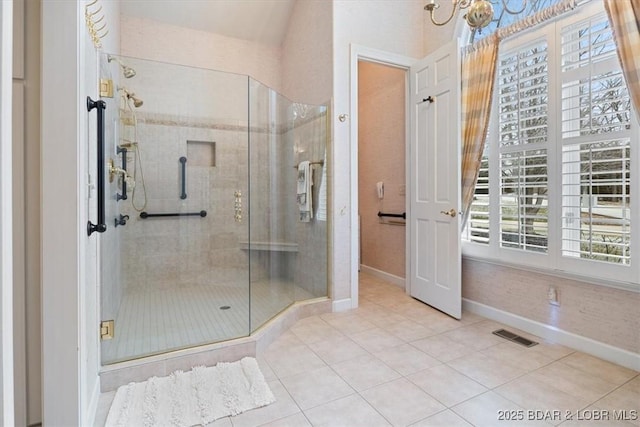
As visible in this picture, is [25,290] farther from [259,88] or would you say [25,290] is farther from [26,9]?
[259,88]

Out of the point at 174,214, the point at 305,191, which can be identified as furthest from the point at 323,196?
the point at 174,214

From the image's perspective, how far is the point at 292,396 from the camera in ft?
5.74

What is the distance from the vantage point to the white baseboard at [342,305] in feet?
9.99

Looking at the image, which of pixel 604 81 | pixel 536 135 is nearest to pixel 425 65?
pixel 536 135

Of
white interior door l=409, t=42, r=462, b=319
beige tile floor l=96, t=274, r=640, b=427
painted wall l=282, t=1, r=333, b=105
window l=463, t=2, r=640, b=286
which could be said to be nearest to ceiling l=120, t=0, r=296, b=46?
painted wall l=282, t=1, r=333, b=105

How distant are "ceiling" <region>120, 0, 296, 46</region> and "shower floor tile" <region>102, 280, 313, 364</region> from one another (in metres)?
3.04

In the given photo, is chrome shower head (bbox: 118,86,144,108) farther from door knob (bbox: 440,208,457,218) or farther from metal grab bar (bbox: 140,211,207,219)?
door knob (bbox: 440,208,457,218)

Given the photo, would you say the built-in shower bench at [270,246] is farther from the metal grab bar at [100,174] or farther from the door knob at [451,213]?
the metal grab bar at [100,174]

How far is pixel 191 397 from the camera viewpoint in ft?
5.64

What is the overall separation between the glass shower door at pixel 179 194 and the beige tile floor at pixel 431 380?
2.38 ft

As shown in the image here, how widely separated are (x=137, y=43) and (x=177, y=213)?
2021mm

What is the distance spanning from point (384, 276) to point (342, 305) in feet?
3.74

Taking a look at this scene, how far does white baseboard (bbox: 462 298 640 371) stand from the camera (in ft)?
6.62

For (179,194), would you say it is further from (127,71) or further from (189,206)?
(127,71)
